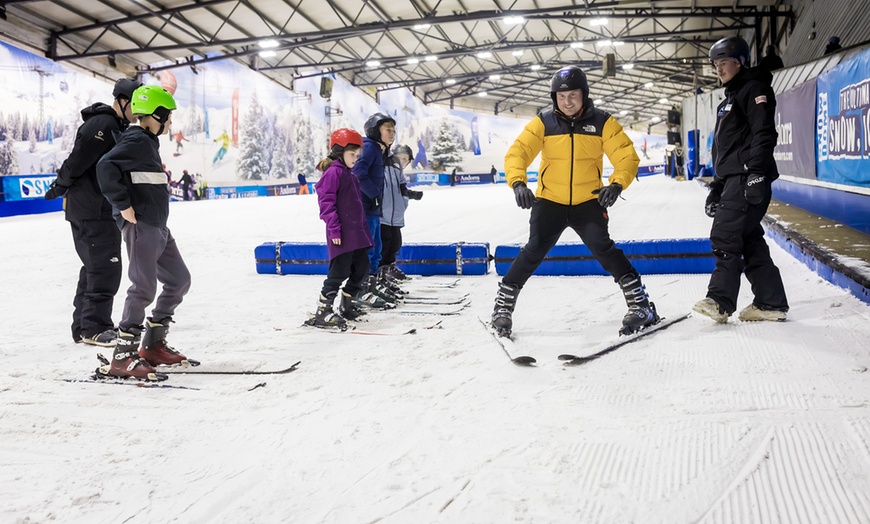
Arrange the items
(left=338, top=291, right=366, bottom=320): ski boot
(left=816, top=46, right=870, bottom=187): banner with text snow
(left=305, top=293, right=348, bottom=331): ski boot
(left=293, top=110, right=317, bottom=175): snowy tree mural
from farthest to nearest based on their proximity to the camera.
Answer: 1. (left=293, top=110, right=317, bottom=175): snowy tree mural
2. (left=816, top=46, right=870, bottom=187): banner with text snow
3. (left=338, top=291, right=366, bottom=320): ski boot
4. (left=305, top=293, right=348, bottom=331): ski boot

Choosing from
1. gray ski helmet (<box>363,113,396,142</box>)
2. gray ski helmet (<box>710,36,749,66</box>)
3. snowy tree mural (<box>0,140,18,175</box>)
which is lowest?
gray ski helmet (<box>363,113,396,142</box>)

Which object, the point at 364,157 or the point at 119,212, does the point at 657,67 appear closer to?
the point at 364,157

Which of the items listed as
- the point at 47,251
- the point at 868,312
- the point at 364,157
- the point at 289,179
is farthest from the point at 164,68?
the point at 868,312

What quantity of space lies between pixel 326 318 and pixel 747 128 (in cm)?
259

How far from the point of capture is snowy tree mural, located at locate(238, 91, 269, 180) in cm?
2458

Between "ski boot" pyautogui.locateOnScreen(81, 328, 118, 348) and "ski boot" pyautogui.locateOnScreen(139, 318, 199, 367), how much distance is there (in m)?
0.66

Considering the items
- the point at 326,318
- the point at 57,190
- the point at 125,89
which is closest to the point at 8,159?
the point at 57,190

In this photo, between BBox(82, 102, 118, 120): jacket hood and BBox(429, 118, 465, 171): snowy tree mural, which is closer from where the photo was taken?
BBox(82, 102, 118, 120): jacket hood

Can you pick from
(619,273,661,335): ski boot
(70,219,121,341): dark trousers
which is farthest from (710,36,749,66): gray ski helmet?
(70,219,121,341): dark trousers

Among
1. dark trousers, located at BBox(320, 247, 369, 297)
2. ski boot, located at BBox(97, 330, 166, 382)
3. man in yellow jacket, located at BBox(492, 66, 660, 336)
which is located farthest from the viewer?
dark trousers, located at BBox(320, 247, 369, 297)

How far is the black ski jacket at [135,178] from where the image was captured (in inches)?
113

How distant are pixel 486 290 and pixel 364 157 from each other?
1402 millimetres

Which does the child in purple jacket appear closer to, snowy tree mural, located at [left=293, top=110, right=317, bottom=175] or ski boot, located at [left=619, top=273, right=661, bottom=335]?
ski boot, located at [left=619, top=273, right=661, bottom=335]

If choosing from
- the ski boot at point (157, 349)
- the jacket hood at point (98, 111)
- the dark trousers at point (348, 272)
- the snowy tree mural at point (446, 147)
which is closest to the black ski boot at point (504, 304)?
the dark trousers at point (348, 272)
